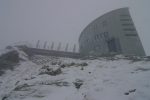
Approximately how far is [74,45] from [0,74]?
4892 centimetres

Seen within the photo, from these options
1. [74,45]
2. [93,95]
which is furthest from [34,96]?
[74,45]

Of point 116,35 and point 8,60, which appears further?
point 116,35

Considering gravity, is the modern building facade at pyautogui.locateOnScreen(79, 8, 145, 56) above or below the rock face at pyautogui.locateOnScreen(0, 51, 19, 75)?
above

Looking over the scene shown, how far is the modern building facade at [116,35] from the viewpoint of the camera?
28.6 meters

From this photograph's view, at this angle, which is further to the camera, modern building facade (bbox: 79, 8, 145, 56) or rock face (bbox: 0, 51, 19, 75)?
modern building facade (bbox: 79, 8, 145, 56)

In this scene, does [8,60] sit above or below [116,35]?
below

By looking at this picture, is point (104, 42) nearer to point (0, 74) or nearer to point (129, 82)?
point (0, 74)

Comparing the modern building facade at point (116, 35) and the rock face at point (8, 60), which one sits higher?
the modern building facade at point (116, 35)

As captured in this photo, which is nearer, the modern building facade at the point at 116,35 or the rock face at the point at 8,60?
the rock face at the point at 8,60

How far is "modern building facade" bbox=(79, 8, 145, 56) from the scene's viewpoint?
2859 cm

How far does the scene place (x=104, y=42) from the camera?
111 ft

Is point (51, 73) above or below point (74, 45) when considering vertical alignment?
below

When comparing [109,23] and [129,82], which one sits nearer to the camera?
[129,82]

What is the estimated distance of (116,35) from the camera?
30953 mm
